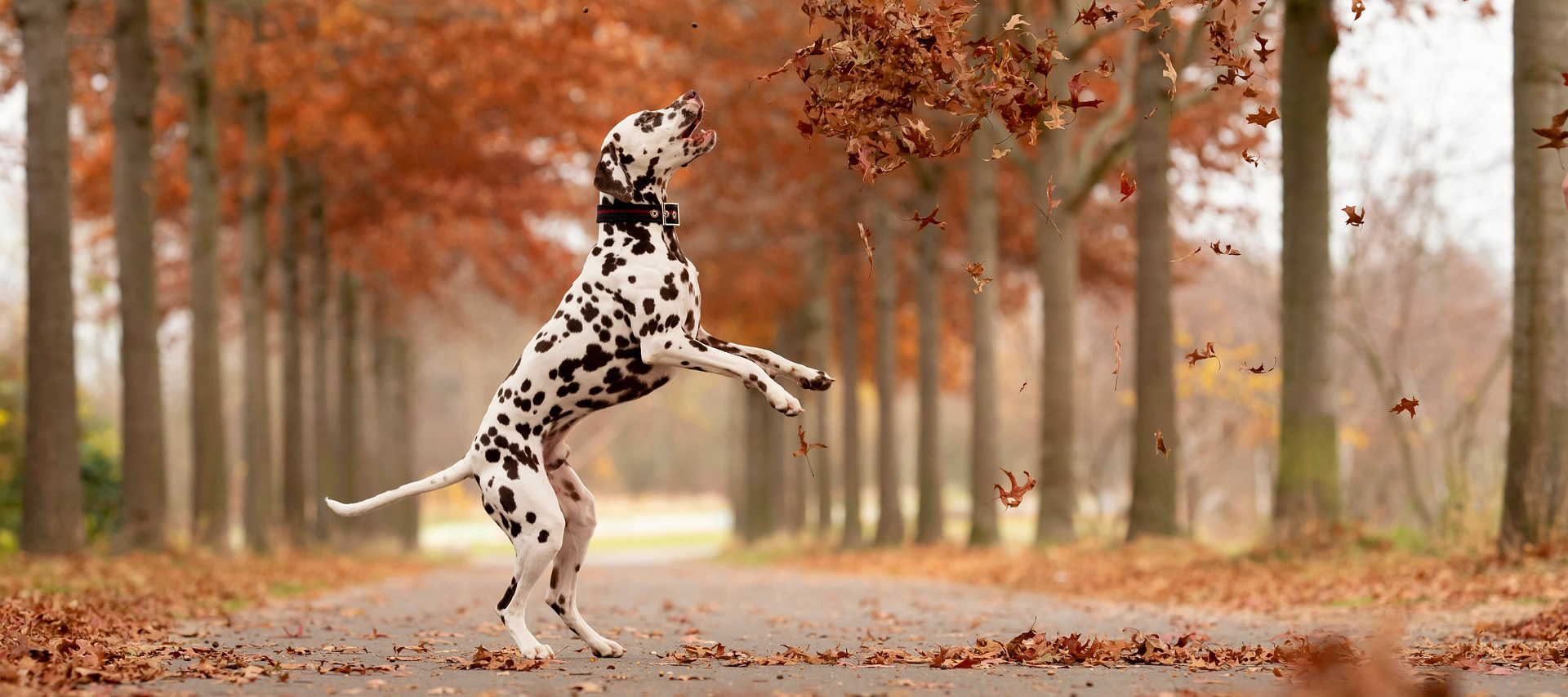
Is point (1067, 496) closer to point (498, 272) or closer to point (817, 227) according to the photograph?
point (817, 227)

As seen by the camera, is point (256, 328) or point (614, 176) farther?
point (256, 328)

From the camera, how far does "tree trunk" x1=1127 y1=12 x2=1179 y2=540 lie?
15.3 m

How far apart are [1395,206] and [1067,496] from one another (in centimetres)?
1011

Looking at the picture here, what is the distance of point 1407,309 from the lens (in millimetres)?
24516

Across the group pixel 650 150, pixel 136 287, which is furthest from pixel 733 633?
pixel 136 287

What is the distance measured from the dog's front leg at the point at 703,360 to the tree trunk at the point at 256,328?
14.9m

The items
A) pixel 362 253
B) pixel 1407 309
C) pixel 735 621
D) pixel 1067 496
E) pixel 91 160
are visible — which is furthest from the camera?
pixel 362 253

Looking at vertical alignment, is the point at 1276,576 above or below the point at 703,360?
below

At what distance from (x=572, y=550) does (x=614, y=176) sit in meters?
1.75

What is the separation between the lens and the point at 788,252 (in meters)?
27.8

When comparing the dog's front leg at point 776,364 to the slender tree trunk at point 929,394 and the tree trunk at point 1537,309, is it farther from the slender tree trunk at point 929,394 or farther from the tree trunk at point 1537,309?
the slender tree trunk at point 929,394

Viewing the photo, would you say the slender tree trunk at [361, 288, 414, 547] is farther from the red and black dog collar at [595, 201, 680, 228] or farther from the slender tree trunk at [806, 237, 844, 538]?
the red and black dog collar at [595, 201, 680, 228]

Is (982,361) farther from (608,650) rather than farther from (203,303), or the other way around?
(608,650)

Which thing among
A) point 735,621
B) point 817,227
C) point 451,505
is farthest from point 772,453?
point 451,505
